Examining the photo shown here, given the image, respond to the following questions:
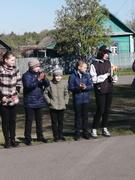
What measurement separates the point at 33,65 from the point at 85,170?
299 cm

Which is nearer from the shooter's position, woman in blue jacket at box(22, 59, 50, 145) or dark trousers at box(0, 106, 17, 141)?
dark trousers at box(0, 106, 17, 141)

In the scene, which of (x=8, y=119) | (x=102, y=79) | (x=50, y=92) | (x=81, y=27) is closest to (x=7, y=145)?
(x=8, y=119)

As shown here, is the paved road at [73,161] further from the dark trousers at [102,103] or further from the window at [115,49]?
the window at [115,49]

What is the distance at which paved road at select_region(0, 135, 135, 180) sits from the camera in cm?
641

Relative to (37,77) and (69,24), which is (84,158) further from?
(69,24)

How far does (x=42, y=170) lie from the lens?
6.77 metres

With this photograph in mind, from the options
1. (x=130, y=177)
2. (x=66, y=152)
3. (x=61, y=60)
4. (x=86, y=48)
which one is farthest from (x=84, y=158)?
(x=61, y=60)

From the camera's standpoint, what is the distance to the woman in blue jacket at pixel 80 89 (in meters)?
9.13

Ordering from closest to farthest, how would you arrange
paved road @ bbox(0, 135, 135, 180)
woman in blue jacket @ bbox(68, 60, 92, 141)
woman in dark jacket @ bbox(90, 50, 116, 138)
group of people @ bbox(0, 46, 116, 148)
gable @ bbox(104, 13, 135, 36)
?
1. paved road @ bbox(0, 135, 135, 180)
2. group of people @ bbox(0, 46, 116, 148)
3. woman in blue jacket @ bbox(68, 60, 92, 141)
4. woman in dark jacket @ bbox(90, 50, 116, 138)
5. gable @ bbox(104, 13, 135, 36)

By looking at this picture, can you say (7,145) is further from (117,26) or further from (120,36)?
(120,36)

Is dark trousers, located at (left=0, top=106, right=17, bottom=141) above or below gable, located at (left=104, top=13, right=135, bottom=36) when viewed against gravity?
below

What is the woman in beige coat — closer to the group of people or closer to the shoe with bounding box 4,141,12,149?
the group of people

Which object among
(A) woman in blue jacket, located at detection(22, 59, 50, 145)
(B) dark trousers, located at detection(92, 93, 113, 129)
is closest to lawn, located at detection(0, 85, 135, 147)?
(B) dark trousers, located at detection(92, 93, 113, 129)

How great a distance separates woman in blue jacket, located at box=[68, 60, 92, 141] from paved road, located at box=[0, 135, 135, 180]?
0.48 metres
